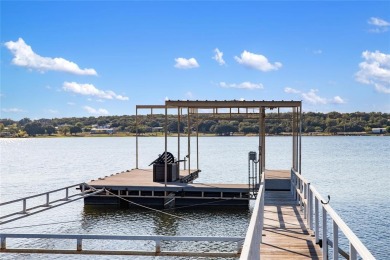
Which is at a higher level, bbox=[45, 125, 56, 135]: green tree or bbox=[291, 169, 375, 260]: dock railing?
bbox=[45, 125, 56, 135]: green tree

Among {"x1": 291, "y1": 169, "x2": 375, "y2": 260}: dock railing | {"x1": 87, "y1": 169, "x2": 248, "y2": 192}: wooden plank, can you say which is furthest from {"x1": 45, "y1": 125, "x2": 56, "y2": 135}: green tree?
{"x1": 291, "y1": 169, "x2": 375, "y2": 260}: dock railing

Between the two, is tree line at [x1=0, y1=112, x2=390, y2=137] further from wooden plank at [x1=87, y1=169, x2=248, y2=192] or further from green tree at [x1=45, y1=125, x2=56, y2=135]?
wooden plank at [x1=87, y1=169, x2=248, y2=192]

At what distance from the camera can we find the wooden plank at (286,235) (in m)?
8.77

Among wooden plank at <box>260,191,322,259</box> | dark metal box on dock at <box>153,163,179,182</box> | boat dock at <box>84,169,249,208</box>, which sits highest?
dark metal box on dock at <box>153,163,179,182</box>

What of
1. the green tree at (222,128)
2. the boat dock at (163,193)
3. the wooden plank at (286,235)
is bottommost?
the boat dock at (163,193)

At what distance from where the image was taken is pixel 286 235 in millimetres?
10266

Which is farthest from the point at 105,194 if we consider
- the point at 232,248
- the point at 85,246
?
the point at 232,248

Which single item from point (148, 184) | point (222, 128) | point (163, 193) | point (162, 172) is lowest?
point (163, 193)

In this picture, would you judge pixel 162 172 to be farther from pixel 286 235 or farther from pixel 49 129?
pixel 49 129

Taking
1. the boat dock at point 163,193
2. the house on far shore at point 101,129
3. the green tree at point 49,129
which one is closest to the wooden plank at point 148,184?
the boat dock at point 163,193

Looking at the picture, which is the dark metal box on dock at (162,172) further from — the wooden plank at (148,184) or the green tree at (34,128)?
the green tree at (34,128)

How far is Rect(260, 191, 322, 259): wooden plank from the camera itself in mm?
8773

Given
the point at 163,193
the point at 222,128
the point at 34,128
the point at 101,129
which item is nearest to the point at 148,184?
the point at 163,193

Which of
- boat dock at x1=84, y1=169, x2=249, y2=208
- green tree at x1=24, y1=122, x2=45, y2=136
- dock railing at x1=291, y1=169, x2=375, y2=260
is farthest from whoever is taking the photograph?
green tree at x1=24, y1=122, x2=45, y2=136
